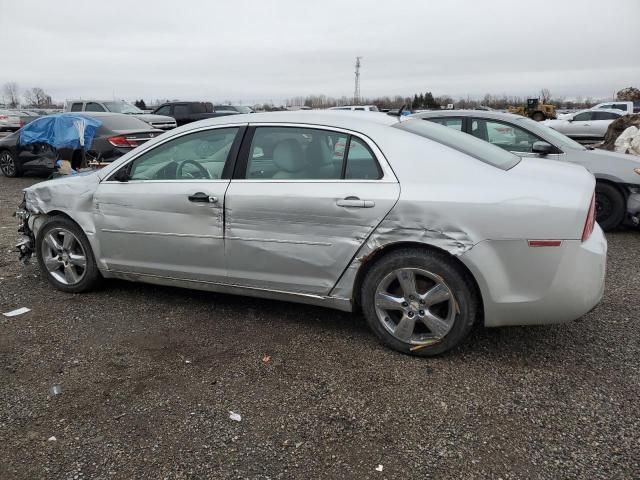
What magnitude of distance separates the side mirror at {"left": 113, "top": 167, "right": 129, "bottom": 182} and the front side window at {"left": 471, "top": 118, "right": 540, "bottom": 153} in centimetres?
464

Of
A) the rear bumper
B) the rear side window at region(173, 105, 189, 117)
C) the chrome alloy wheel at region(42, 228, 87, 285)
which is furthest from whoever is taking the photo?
the rear side window at region(173, 105, 189, 117)

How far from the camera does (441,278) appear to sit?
3.26 m

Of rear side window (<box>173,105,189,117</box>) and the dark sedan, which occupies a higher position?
rear side window (<box>173,105,189,117</box>)

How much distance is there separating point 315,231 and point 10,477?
82.6 inches

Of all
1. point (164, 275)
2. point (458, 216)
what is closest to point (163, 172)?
point (164, 275)

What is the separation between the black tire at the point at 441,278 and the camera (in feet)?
10.6

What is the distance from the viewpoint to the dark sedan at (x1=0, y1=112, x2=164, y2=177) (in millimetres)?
10492

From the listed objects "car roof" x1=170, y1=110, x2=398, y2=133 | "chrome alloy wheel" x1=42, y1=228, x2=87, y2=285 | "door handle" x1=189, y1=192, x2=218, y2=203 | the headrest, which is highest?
"car roof" x1=170, y1=110, x2=398, y2=133

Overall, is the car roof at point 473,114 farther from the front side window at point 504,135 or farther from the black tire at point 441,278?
the black tire at point 441,278

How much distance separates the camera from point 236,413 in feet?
9.46

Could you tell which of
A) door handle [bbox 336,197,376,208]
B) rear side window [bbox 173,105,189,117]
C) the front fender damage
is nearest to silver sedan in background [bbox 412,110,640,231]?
door handle [bbox 336,197,376,208]

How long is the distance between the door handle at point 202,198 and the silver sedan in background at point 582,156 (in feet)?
11.6

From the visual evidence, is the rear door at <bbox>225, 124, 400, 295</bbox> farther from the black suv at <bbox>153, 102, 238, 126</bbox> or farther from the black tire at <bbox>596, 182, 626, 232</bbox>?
the black suv at <bbox>153, 102, 238, 126</bbox>

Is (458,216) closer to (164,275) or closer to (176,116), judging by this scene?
(164,275)
